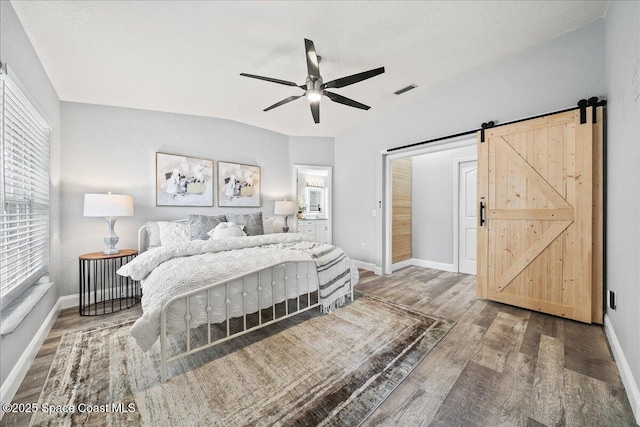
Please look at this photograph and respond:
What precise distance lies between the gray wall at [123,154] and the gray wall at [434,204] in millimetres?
3410

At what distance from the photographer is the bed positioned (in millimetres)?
1746

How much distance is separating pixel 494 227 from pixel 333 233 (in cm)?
296

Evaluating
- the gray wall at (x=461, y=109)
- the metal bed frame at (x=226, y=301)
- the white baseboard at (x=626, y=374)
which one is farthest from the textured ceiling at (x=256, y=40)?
the white baseboard at (x=626, y=374)

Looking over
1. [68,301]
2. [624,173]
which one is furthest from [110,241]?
[624,173]

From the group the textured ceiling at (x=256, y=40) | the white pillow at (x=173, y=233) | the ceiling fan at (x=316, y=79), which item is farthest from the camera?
the white pillow at (x=173, y=233)

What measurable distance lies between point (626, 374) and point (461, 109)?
10.1 ft

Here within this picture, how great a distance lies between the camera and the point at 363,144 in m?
4.77

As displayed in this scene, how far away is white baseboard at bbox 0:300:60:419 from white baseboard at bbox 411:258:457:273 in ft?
17.2

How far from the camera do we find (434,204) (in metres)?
4.89

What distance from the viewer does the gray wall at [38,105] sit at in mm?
1633

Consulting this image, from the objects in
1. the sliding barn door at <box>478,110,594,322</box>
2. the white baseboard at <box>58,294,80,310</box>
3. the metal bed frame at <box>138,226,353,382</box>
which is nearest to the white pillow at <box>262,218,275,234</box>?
the metal bed frame at <box>138,226,353,382</box>

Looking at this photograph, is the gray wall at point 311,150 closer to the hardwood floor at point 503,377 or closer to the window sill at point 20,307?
the hardwood floor at point 503,377

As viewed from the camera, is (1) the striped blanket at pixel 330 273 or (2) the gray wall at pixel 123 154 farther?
(2) the gray wall at pixel 123 154

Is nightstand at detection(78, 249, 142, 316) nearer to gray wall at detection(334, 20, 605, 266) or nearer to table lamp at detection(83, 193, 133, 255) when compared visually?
table lamp at detection(83, 193, 133, 255)
